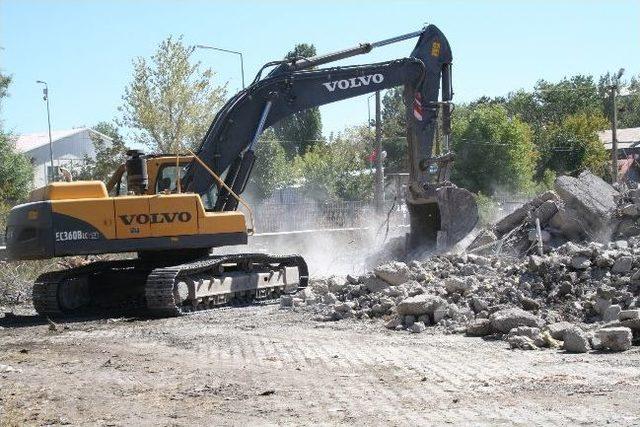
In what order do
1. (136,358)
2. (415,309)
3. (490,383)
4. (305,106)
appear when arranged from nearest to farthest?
(490,383)
(136,358)
(415,309)
(305,106)

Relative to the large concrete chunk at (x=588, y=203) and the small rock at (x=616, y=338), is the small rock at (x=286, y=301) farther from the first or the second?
the small rock at (x=616, y=338)

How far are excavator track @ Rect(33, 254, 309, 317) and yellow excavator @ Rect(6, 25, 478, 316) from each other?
22 mm

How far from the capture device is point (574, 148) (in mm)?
57656

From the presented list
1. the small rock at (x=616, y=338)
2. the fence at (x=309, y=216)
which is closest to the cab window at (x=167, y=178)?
the small rock at (x=616, y=338)

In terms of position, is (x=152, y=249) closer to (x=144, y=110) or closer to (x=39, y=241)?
(x=39, y=241)

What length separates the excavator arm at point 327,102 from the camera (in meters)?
16.4

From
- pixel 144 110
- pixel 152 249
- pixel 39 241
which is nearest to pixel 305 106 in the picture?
pixel 152 249

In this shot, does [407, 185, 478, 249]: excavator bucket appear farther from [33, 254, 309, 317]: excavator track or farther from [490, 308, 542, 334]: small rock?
[490, 308, 542, 334]: small rock

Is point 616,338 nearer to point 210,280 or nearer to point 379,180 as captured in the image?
point 210,280

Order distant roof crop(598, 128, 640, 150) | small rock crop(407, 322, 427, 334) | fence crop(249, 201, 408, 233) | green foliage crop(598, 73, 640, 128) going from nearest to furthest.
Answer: small rock crop(407, 322, 427, 334) < fence crop(249, 201, 408, 233) < distant roof crop(598, 128, 640, 150) < green foliage crop(598, 73, 640, 128)

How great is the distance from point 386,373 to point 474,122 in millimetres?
44344

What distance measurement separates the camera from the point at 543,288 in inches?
515

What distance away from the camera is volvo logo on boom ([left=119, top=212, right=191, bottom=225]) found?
584 inches

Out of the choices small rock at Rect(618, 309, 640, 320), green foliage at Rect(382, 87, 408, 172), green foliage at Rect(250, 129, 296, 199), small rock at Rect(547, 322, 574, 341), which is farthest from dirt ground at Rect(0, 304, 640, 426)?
green foliage at Rect(382, 87, 408, 172)
